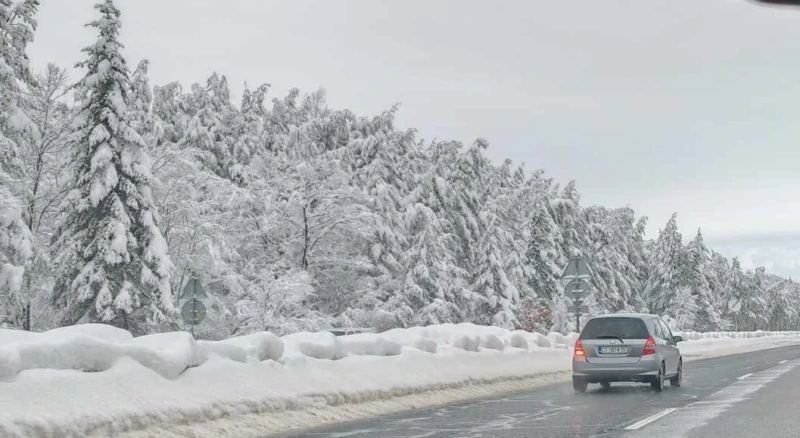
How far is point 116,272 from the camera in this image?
3328 centimetres

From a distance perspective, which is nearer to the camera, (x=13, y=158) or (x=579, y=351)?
(x=579, y=351)

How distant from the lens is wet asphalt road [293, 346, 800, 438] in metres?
11.1

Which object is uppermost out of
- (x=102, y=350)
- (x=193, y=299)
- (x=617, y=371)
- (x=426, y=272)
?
(x=426, y=272)

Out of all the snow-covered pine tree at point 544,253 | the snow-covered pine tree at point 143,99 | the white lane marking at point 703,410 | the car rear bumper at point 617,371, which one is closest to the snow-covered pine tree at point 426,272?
the snow-covered pine tree at point 143,99

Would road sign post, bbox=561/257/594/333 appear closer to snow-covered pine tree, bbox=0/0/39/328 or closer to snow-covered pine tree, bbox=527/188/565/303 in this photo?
snow-covered pine tree, bbox=0/0/39/328

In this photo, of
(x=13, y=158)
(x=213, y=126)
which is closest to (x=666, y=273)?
(x=213, y=126)

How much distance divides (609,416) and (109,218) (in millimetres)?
24184

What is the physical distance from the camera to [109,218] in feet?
108

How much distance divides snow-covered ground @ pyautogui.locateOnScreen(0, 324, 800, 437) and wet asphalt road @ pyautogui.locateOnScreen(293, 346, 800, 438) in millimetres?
990

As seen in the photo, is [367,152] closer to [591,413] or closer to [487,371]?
[487,371]

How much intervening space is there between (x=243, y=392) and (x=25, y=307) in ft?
82.6

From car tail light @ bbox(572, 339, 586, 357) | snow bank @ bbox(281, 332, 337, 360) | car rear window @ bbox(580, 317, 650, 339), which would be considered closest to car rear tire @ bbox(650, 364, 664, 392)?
car rear window @ bbox(580, 317, 650, 339)

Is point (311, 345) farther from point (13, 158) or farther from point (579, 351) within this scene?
point (13, 158)

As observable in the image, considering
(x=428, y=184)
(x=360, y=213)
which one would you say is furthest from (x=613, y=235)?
(x=360, y=213)
